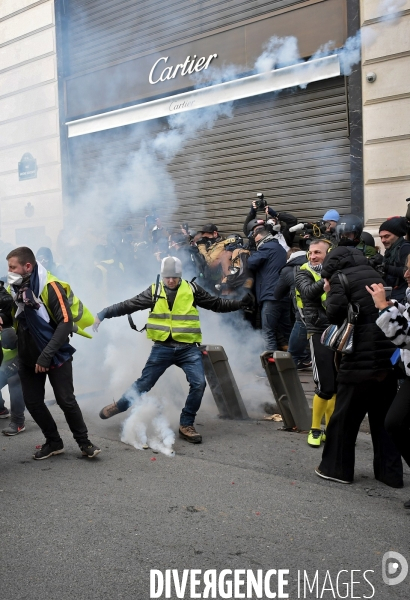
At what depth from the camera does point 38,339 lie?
507cm

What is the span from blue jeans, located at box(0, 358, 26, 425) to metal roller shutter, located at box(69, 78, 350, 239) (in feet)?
16.2

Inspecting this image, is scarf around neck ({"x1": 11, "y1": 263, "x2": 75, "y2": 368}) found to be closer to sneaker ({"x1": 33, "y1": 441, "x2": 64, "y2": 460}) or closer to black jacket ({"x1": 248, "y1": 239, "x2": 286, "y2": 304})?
sneaker ({"x1": 33, "y1": 441, "x2": 64, "y2": 460})

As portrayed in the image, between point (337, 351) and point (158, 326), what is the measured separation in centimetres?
176

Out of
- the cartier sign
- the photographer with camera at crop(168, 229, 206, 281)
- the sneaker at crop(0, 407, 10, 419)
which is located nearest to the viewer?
the sneaker at crop(0, 407, 10, 419)

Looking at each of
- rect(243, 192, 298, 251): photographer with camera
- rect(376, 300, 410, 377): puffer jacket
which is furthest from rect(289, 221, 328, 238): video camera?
rect(376, 300, 410, 377): puffer jacket

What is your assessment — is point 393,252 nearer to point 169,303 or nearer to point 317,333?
point 317,333

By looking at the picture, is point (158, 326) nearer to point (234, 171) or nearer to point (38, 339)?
point (38, 339)

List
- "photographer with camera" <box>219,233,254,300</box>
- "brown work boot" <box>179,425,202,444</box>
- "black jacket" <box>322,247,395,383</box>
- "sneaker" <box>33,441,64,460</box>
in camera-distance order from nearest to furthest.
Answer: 1. "black jacket" <box>322,247,395,383</box>
2. "sneaker" <box>33,441,64,460</box>
3. "brown work boot" <box>179,425,202,444</box>
4. "photographer with camera" <box>219,233,254,300</box>

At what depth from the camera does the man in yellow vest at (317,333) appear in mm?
5137

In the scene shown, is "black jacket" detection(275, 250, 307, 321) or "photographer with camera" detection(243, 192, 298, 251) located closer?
"black jacket" detection(275, 250, 307, 321)

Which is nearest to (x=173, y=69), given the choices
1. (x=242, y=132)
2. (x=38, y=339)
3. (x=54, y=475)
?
(x=242, y=132)

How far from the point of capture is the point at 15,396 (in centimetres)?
622

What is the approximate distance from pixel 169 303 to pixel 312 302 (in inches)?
47.5

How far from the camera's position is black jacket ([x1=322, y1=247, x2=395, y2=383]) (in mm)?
4379
